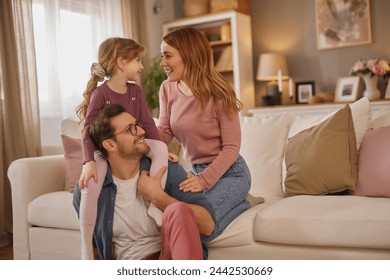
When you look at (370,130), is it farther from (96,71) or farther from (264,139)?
(96,71)

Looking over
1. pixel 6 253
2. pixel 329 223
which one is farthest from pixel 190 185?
pixel 6 253

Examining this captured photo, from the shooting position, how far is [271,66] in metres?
4.80

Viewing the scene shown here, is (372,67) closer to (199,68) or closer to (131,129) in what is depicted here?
(199,68)

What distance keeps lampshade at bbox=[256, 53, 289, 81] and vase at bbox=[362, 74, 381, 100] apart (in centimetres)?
77

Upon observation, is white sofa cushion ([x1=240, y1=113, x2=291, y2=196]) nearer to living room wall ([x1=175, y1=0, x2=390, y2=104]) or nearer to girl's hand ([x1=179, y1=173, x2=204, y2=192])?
girl's hand ([x1=179, y1=173, x2=204, y2=192])

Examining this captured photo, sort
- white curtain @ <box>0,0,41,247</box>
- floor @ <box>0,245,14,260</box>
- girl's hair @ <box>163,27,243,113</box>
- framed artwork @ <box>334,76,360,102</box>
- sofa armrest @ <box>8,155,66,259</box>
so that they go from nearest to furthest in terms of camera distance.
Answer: girl's hair @ <box>163,27,243,113</box>, sofa armrest @ <box>8,155,66,259</box>, floor @ <box>0,245,14,260</box>, white curtain @ <box>0,0,41,247</box>, framed artwork @ <box>334,76,360,102</box>

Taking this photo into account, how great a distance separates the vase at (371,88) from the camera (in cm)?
431

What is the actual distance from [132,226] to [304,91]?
346 cm

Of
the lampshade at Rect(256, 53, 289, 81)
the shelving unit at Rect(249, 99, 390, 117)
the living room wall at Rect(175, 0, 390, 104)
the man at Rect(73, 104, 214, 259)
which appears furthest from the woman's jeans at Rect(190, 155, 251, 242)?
the living room wall at Rect(175, 0, 390, 104)

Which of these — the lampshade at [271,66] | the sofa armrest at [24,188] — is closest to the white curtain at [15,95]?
the sofa armrest at [24,188]

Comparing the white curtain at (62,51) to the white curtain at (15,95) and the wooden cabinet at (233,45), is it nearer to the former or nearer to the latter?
the white curtain at (15,95)

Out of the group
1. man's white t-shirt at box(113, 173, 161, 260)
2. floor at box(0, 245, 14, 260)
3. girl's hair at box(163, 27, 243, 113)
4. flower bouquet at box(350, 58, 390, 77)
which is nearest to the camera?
man's white t-shirt at box(113, 173, 161, 260)

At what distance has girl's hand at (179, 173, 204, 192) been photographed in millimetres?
1748

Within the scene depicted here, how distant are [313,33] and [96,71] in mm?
3661
